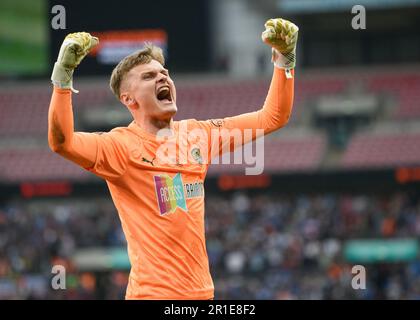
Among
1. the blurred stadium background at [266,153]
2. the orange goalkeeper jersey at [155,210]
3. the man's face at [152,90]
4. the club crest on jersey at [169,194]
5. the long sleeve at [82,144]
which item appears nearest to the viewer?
the long sleeve at [82,144]

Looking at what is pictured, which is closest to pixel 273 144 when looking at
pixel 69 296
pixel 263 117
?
pixel 69 296

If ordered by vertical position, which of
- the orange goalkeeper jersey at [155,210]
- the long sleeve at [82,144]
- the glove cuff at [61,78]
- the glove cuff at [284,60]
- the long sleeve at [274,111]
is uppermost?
the glove cuff at [284,60]

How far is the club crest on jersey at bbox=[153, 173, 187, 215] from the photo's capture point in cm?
527

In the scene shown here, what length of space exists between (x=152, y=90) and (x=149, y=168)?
444 mm

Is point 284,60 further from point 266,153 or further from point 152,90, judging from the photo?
point 266,153

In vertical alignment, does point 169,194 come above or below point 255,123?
below

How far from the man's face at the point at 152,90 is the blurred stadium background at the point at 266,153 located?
16.8 metres

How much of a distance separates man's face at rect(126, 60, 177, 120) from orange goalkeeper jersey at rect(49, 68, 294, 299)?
5.7 inches

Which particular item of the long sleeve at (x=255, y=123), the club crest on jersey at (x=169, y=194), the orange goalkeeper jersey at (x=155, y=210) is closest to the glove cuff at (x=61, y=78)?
the orange goalkeeper jersey at (x=155, y=210)

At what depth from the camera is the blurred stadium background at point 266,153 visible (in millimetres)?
24609

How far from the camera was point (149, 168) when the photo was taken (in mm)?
5309

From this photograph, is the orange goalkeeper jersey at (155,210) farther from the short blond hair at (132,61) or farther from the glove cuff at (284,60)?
the glove cuff at (284,60)

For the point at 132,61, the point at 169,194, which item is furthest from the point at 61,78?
the point at 169,194

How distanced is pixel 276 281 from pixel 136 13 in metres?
12.9
